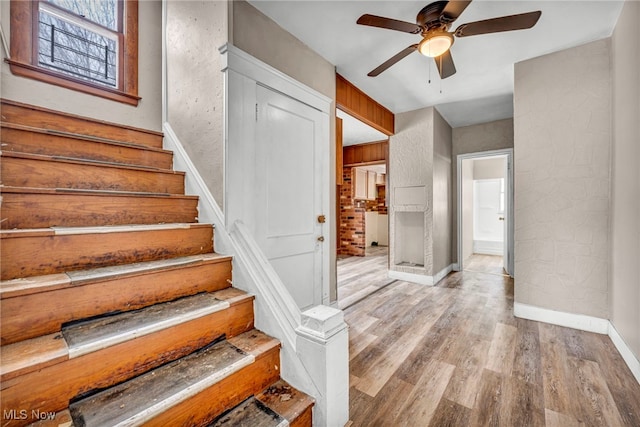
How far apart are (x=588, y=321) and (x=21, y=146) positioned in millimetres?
4521

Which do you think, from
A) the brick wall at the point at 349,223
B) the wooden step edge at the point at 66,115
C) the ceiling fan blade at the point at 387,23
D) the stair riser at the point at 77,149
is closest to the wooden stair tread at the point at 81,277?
the stair riser at the point at 77,149

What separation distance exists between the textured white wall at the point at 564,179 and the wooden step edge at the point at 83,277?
119 inches

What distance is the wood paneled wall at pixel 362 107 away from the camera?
121 inches

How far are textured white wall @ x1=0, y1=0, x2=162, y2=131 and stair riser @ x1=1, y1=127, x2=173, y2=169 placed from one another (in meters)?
1.10

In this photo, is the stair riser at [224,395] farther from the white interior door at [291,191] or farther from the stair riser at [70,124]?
the stair riser at [70,124]

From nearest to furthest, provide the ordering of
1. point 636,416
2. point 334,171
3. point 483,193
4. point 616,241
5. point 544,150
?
1. point 636,416
2. point 616,241
3. point 544,150
4. point 334,171
5. point 483,193

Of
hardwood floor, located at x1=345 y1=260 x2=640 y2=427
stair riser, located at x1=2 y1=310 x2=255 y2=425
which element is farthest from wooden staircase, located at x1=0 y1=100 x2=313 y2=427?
hardwood floor, located at x1=345 y1=260 x2=640 y2=427

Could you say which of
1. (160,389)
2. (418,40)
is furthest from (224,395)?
(418,40)

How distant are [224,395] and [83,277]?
2.42 feet

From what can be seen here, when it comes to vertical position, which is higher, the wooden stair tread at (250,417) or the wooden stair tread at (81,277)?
the wooden stair tread at (81,277)

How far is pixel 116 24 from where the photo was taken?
287 centimetres

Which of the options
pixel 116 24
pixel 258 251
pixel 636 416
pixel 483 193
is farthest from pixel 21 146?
pixel 483 193

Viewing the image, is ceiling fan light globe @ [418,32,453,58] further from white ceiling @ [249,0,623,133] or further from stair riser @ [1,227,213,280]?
stair riser @ [1,227,213,280]

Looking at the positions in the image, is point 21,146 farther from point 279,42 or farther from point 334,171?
point 334,171
